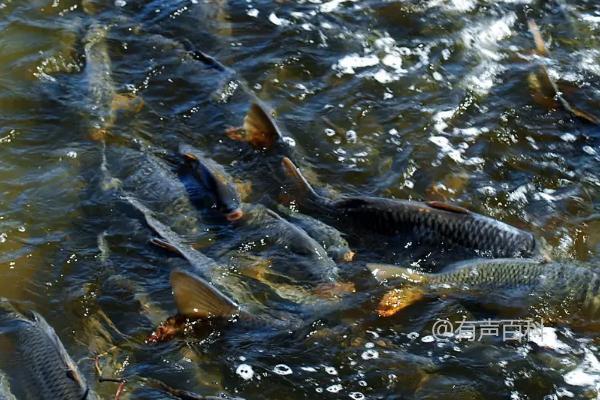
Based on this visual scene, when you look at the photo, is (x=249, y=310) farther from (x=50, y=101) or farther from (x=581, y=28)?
(x=581, y=28)

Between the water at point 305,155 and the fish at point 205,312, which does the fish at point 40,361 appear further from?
the fish at point 205,312

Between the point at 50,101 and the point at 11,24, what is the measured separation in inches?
54.9

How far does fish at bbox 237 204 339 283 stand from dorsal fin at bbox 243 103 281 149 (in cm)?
66

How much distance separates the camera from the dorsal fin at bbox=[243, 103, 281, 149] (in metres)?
5.53

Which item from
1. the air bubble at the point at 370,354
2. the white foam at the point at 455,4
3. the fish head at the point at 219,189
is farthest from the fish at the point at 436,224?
the white foam at the point at 455,4

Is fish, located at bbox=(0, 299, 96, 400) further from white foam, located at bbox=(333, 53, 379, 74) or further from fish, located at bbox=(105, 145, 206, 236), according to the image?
white foam, located at bbox=(333, 53, 379, 74)

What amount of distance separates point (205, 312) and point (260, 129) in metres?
1.80

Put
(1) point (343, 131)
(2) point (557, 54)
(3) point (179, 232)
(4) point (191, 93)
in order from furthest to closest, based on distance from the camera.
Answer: (2) point (557, 54), (4) point (191, 93), (1) point (343, 131), (3) point (179, 232)

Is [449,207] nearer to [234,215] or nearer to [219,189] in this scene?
[234,215]

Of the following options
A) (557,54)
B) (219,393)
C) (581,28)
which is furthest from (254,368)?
(581,28)

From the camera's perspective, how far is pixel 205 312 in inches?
163

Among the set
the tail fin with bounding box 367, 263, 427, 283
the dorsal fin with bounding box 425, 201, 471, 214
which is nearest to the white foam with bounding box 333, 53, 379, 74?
the dorsal fin with bounding box 425, 201, 471, 214

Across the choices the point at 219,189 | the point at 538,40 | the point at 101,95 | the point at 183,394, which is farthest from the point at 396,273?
the point at 538,40

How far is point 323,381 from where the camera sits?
158 inches
